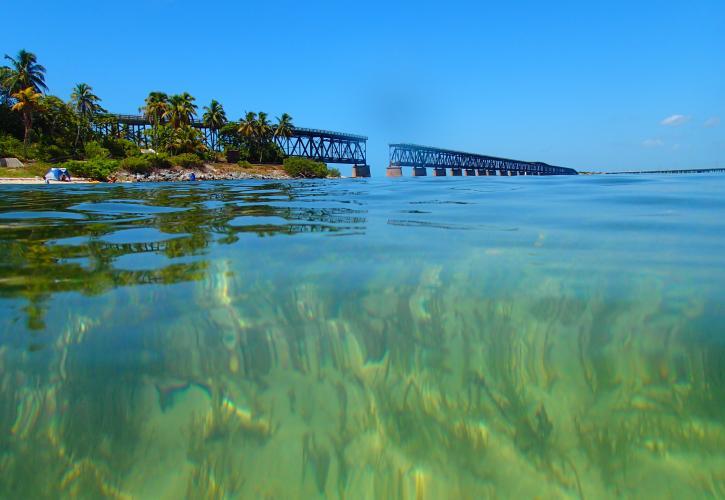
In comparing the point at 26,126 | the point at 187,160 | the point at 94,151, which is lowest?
the point at 187,160

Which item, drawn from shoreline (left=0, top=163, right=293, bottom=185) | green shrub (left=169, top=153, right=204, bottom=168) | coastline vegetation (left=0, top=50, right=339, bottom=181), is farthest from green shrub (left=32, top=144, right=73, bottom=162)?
green shrub (left=169, top=153, right=204, bottom=168)

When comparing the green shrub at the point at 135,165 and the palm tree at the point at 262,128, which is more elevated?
the palm tree at the point at 262,128

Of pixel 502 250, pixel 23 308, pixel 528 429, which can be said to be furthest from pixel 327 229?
pixel 528 429

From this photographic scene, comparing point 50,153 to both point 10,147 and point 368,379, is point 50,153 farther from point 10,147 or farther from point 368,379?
point 368,379

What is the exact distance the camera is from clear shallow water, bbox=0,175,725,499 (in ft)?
4.34

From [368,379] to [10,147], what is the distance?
54.7 metres

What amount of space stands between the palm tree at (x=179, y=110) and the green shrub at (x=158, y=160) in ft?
32.3

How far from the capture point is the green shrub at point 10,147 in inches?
1590

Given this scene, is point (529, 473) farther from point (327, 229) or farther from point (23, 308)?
point (327, 229)

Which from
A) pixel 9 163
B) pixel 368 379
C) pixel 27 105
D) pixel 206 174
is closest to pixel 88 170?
pixel 9 163

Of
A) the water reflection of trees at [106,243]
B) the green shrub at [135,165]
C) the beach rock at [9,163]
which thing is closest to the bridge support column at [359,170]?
the green shrub at [135,165]

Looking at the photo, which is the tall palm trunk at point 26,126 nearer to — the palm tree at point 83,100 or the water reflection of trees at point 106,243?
the palm tree at point 83,100

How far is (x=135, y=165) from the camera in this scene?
4303 centimetres

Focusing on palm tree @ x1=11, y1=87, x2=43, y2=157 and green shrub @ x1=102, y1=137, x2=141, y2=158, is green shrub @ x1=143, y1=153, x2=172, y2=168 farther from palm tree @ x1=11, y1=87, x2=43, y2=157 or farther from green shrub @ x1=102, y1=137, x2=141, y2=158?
palm tree @ x1=11, y1=87, x2=43, y2=157
